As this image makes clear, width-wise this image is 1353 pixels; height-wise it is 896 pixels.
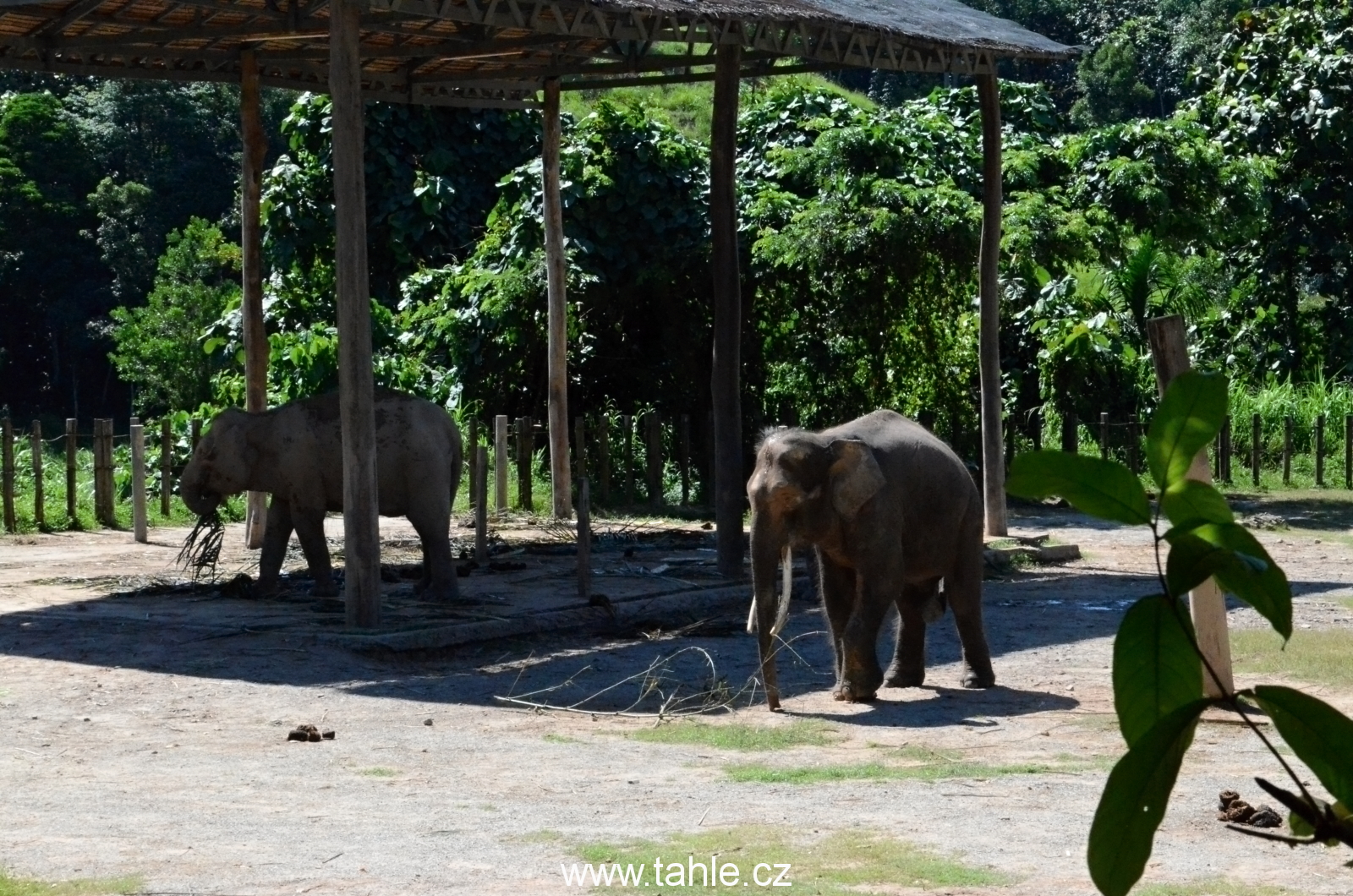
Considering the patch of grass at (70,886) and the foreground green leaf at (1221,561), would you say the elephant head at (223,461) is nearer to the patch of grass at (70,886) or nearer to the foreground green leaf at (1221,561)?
the patch of grass at (70,886)

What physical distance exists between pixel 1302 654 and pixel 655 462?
9616 mm

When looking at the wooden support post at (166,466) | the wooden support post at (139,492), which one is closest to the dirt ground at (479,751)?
the wooden support post at (139,492)

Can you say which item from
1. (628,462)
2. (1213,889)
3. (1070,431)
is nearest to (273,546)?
(628,462)

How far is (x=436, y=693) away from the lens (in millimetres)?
9414

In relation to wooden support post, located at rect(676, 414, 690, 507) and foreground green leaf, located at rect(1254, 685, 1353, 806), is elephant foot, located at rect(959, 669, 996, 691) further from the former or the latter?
wooden support post, located at rect(676, 414, 690, 507)

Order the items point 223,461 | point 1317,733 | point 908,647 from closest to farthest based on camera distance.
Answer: point 1317,733 < point 908,647 < point 223,461

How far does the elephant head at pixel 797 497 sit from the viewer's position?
8.99m

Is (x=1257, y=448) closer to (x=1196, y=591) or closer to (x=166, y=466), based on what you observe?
(x=166, y=466)

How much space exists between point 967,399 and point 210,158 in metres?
21.2

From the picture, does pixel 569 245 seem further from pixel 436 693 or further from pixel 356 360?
pixel 436 693

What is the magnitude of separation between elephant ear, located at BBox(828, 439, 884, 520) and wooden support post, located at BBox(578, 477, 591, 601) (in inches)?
113

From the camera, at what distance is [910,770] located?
24.3ft

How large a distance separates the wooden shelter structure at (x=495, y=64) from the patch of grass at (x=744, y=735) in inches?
110

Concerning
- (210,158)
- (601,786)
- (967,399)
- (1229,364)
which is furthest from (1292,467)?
(210,158)
